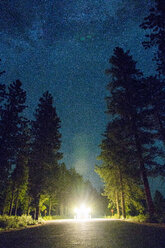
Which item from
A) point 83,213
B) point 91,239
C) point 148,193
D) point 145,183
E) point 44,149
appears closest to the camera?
point 91,239

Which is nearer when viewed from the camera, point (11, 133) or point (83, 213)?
point (11, 133)

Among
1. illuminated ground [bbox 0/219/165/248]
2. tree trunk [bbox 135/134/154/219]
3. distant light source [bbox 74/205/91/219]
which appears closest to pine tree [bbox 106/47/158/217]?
tree trunk [bbox 135/134/154/219]

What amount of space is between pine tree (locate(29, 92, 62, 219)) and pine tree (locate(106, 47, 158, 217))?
28.4 ft

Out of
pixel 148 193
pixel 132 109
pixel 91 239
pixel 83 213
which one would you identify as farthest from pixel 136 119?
pixel 83 213

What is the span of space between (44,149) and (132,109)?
453 inches

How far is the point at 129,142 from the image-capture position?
13.5 metres

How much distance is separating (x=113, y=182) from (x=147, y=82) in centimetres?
1421

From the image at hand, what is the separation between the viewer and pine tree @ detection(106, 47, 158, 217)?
12.5 metres

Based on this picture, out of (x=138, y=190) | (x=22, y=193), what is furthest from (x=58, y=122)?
(x=22, y=193)

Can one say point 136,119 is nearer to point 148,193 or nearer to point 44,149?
point 148,193

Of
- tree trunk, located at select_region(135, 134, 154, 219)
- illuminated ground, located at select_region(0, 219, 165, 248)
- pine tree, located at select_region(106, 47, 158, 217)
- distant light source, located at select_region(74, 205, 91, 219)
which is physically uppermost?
pine tree, located at select_region(106, 47, 158, 217)

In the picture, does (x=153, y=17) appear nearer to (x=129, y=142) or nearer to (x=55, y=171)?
(x=129, y=142)

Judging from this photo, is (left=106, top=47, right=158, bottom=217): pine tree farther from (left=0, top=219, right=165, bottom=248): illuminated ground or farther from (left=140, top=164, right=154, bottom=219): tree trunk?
(left=0, top=219, right=165, bottom=248): illuminated ground

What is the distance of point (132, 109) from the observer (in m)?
13.9
